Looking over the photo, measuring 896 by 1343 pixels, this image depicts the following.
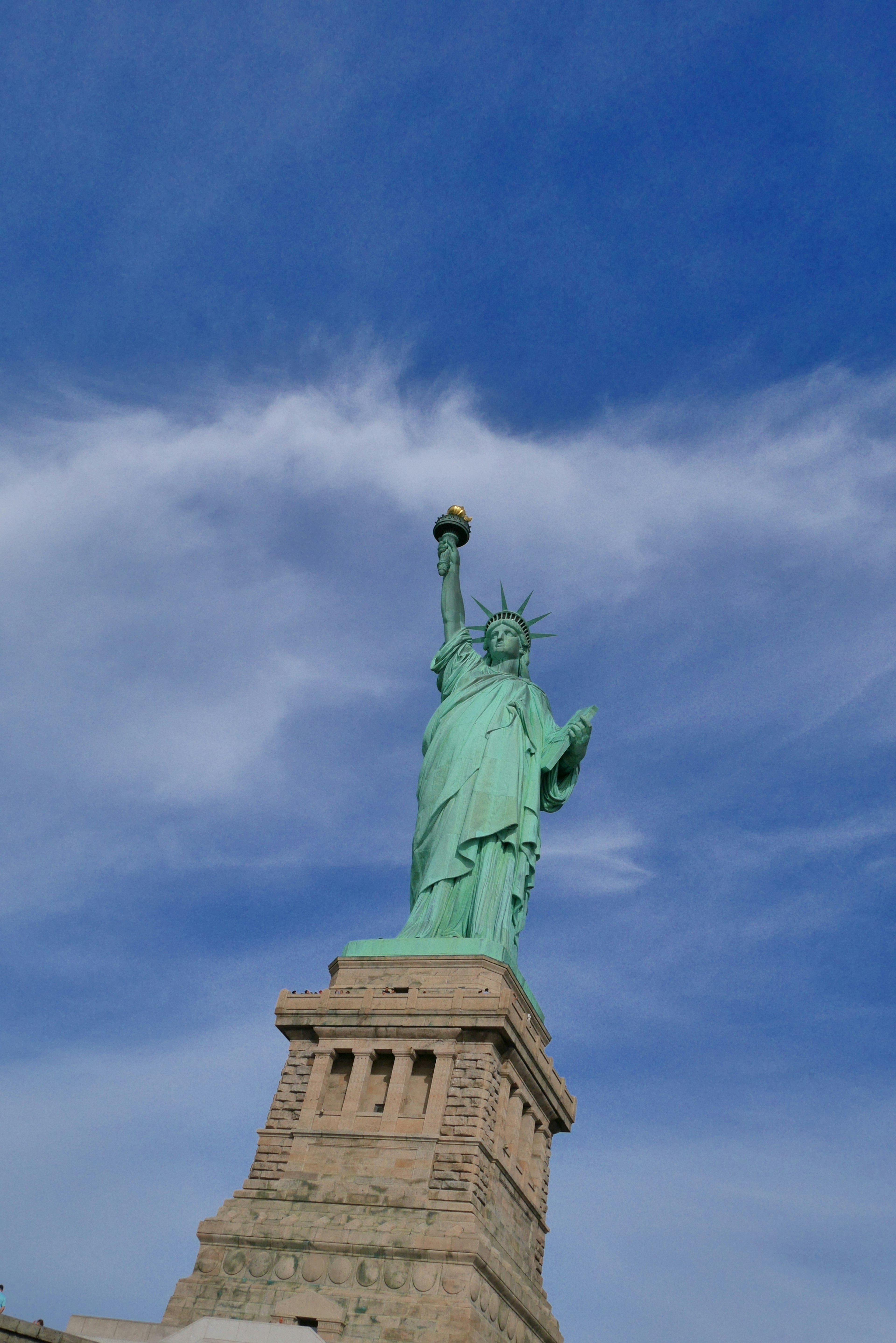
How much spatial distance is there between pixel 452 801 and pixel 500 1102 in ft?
19.8

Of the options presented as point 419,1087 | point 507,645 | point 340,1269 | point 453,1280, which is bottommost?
point 453,1280

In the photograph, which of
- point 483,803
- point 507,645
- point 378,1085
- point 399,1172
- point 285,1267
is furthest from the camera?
point 507,645

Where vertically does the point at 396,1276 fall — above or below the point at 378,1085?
below

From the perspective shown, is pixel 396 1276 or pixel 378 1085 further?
pixel 378 1085

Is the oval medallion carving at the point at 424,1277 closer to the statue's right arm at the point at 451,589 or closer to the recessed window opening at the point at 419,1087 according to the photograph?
the recessed window opening at the point at 419,1087

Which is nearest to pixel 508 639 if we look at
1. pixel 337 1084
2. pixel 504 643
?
pixel 504 643

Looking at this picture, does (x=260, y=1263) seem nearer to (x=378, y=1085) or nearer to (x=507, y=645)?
(x=378, y=1085)

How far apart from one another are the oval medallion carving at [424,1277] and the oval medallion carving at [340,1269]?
1.03 metres

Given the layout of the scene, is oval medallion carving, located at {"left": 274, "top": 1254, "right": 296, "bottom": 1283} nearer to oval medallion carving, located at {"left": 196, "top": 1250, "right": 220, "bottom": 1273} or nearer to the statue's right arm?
oval medallion carving, located at {"left": 196, "top": 1250, "right": 220, "bottom": 1273}

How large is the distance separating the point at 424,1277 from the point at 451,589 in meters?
15.3

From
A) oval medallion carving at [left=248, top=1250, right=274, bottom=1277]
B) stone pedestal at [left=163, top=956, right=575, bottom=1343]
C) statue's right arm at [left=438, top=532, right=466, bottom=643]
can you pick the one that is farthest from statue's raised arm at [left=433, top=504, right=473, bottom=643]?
oval medallion carving at [left=248, top=1250, right=274, bottom=1277]

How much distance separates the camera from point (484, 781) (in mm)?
24516

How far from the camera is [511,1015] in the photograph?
20859mm

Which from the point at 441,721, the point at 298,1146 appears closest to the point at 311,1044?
the point at 298,1146
